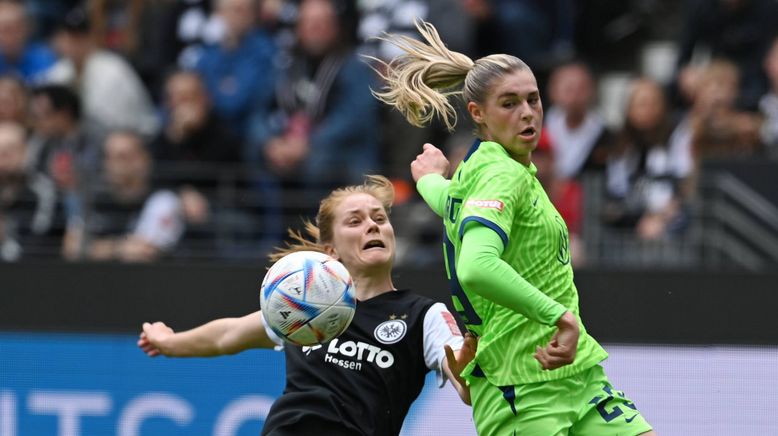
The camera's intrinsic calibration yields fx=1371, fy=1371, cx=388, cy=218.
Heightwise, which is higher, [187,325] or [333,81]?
[333,81]

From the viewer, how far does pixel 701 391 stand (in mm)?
6707

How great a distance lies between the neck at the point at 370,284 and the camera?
5.16 m

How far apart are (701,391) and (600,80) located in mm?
3656

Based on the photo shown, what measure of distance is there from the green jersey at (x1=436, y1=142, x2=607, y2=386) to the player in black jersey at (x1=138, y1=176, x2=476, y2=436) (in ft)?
0.48

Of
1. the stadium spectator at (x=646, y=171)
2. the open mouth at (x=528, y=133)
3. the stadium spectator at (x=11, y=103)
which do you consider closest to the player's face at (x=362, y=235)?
the open mouth at (x=528, y=133)

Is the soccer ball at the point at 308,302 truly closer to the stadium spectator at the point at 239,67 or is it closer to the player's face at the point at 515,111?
the player's face at the point at 515,111

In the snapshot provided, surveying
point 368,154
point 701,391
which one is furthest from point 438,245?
point 701,391

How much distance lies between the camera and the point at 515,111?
454cm

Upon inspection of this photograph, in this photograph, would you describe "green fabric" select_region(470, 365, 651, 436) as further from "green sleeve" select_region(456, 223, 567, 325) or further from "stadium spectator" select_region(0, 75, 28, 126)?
"stadium spectator" select_region(0, 75, 28, 126)

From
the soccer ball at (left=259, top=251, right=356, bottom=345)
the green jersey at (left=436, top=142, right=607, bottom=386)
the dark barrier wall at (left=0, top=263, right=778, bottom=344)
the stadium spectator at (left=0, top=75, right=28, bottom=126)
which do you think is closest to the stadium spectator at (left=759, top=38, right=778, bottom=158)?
the dark barrier wall at (left=0, top=263, right=778, bottom=344)

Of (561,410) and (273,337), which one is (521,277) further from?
(273,337)

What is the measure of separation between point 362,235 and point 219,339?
27.5 inches

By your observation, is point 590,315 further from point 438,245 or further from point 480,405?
point 480,405

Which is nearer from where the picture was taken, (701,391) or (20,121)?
(701,391)
